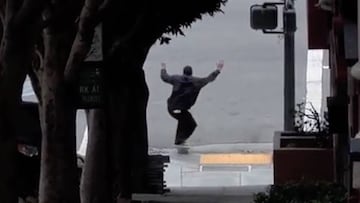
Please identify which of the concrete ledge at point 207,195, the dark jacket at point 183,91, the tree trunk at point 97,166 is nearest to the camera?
the tree trunk at point 97,166

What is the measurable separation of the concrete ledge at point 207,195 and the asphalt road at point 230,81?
663 cm

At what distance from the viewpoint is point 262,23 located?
18.0 metres

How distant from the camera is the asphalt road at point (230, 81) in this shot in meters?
24.2

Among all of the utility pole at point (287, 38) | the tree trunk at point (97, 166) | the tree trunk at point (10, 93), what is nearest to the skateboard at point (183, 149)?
the utility pole at point (287, 38)

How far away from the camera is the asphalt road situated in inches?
954

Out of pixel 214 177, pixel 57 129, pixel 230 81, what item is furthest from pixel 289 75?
pixel 230 81

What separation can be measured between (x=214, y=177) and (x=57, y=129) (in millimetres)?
9660

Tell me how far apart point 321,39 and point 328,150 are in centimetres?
135

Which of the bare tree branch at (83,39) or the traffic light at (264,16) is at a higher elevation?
the traffic light at (264,16)


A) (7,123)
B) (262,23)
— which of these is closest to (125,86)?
(262,23)

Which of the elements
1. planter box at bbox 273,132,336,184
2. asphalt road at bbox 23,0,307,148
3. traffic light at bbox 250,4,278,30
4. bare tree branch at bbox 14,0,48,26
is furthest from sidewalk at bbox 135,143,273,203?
bare tree branch at bbox 14,0,48,26

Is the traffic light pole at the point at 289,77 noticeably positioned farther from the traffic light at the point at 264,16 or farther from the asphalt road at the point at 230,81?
the asphalt road at the point at 230,81

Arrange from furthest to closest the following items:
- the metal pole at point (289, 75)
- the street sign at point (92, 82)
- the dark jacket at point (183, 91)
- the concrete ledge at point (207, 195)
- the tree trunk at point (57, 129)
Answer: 1. the dark jacket at point (183, 91)
2. the metal pole at point (289, 75)
3. the concrete ledge at point (207, 195)
4. the street sign at point (92, 82)
5. the tree trunk at point (57, 129)

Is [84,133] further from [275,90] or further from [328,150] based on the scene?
[328,150]
